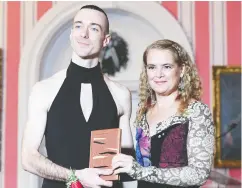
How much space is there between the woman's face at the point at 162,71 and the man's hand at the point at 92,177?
1.04 ft

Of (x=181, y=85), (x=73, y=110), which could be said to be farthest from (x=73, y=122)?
(x=181, y=85)

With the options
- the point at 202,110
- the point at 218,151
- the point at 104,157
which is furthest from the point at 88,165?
the point at 218,151

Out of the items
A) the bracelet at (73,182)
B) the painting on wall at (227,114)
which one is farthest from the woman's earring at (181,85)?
the painting on wall at (227,114)

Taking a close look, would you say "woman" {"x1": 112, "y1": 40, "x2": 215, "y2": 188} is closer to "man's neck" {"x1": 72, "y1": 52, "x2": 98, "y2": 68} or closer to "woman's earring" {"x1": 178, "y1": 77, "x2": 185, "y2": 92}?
"woman's earring" {"x1": 178, "y1": 77, "x2": 185, "y2": 92}

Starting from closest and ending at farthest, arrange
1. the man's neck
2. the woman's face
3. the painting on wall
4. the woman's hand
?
the woman's hand < the woman's face < the man's neck < the painting on wall

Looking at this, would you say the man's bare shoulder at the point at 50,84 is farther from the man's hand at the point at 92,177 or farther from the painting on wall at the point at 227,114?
the painting on wall at the point at 227,114

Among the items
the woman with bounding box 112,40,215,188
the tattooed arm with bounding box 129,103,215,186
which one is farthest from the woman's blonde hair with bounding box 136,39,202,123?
the tattooed arm with bounding box 129,103,215,186

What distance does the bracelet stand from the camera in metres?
1.41

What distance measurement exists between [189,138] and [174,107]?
0.13 metres

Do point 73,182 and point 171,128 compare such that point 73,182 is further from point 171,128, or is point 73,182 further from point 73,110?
point 171,128

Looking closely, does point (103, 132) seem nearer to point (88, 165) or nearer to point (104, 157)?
point (104, 157)

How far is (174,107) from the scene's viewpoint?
1.47m

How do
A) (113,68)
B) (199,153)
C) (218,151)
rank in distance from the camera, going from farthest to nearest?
(113,68) < (218,151) < (199,153)

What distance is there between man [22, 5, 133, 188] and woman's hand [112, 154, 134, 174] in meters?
0.15
